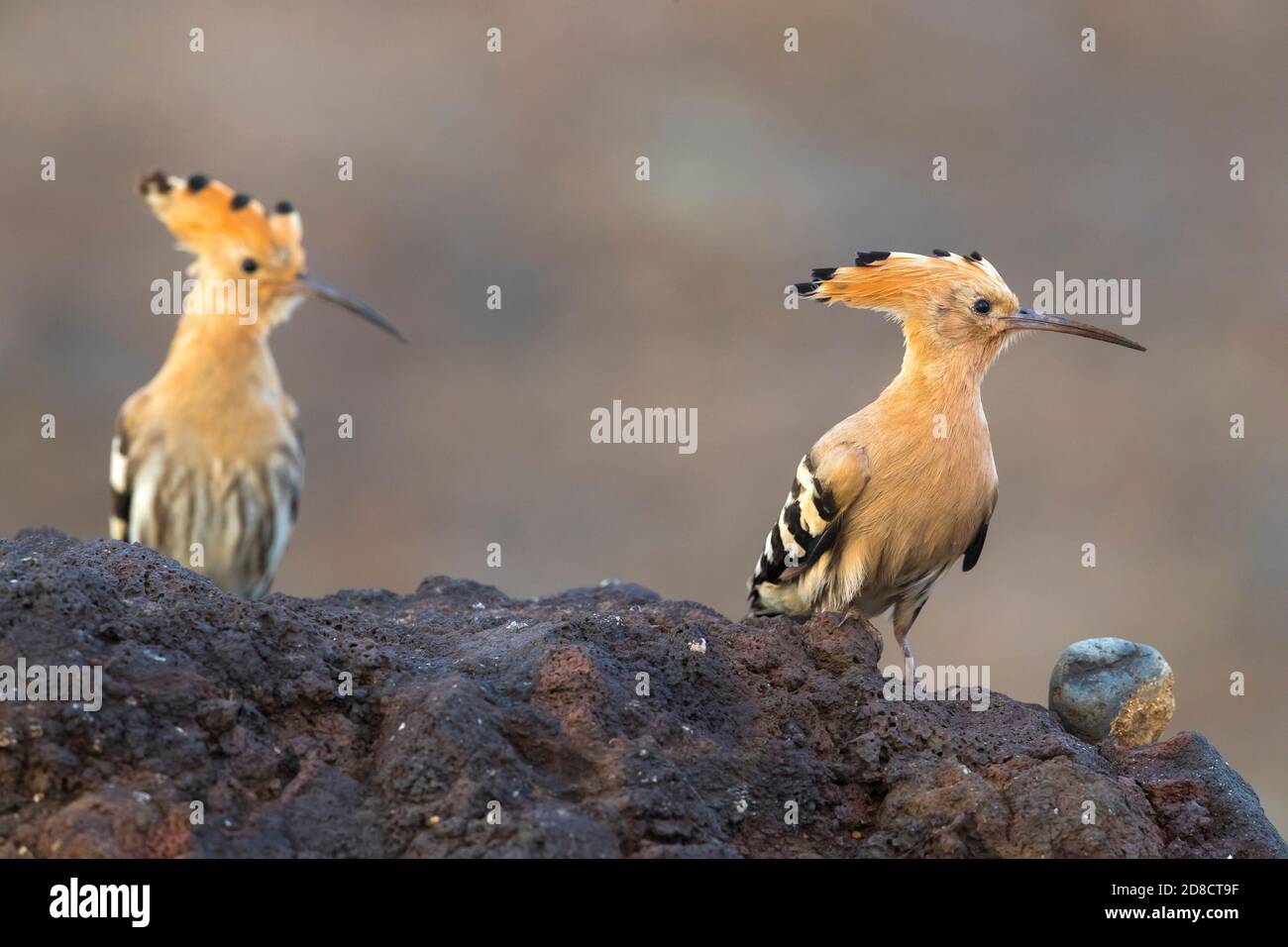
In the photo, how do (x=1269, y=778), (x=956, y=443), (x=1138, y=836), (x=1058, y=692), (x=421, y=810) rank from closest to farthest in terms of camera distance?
(x=421, y=810), (x=1138, y=836), (x=1058, y=692), (x=956, y=443), (x=1269, y=778)

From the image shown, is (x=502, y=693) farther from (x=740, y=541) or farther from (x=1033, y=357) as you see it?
(x=1033, y=357)

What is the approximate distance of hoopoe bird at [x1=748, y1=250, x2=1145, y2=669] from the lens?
431cm

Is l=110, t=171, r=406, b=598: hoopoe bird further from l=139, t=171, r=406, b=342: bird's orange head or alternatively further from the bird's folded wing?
the bird's folded wing

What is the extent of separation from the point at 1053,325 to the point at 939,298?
34 centimetres

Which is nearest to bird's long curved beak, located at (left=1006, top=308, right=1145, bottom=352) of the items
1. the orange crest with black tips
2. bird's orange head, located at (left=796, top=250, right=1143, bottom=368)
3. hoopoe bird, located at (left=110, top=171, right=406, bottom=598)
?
bird's orange head, located at (left=796, top=250, right=1143, bottom=368)

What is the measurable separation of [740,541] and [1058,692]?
693 centimetres

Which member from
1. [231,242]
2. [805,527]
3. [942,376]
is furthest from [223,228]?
[942,376]

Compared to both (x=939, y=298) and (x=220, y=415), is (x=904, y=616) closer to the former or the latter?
(x=939, y=298)

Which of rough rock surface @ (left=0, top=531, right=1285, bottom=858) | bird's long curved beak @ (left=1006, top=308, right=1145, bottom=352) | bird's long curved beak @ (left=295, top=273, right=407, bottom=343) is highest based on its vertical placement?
bird's long curved beak @ (left=295, top=273, right=407, bottom=343)

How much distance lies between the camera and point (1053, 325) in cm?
458

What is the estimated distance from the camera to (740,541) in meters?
11.0

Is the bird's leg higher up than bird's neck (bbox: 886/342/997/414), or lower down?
lower down
